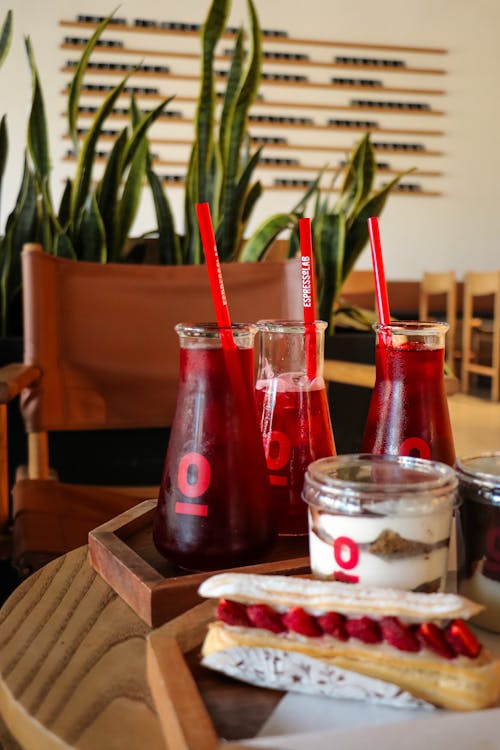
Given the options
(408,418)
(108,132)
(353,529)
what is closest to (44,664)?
(353,529)

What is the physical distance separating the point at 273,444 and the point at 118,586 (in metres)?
0.17

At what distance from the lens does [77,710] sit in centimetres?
44

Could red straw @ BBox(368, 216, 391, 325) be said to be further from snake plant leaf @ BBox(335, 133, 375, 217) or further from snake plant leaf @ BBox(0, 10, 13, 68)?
snake plant leaf @ BBox(0, 10, 13, 68)

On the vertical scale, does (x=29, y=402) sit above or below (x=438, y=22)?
below

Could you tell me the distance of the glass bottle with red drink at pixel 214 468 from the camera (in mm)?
578

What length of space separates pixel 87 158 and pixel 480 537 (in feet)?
5.18

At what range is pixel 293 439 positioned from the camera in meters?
0.67

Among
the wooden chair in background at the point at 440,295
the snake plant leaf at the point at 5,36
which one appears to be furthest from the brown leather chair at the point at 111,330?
the wooden chair in background at the point at 440,295

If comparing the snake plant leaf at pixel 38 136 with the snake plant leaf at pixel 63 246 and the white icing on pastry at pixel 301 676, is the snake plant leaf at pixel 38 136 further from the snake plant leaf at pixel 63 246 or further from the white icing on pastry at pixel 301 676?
the white icing on pastry at pixel 301 676

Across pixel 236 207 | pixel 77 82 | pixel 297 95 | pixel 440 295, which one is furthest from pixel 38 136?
pixel 297 95

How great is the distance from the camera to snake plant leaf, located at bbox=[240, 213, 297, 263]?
1.96 meters

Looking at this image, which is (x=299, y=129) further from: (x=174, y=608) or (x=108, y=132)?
(x=174, y=608)

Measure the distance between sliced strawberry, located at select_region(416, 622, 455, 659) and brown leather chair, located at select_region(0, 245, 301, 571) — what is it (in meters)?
1.15

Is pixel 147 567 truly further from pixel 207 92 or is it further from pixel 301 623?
pixel 207 92
